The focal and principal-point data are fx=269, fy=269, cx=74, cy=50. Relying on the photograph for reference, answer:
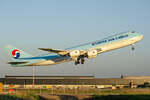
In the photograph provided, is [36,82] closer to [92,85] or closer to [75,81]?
[75,81]

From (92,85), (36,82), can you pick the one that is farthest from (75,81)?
(36,82)

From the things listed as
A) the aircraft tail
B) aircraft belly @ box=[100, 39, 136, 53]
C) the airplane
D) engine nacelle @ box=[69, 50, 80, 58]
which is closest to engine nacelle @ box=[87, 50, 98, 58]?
the airplane

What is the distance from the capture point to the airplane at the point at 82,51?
73938 millimetres

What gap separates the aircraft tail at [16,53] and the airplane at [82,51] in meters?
2.88

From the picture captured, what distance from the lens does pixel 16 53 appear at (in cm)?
8662

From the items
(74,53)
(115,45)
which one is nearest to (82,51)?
(74,53)

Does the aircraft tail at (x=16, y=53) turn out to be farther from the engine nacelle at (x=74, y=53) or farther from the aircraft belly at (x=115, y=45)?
the aircraft belly at (x=115, y=45)

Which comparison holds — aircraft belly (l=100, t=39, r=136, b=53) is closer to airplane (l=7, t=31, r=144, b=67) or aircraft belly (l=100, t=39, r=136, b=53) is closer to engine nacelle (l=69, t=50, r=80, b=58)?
airplane (l=7, t=31, r=144, b=67)

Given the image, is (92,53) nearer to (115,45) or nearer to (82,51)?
(82,51)

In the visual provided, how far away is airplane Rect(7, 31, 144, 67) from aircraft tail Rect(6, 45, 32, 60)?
113 inches

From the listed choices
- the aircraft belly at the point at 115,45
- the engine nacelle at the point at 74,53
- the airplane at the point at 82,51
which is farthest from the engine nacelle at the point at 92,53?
the engine nacelle at the point at 74,53

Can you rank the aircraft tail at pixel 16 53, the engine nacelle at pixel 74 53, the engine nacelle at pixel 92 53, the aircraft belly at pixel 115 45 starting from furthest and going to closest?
the aircraft tail at pixel 16 53, the engine nacelle at pixel 74 53, the engine nacelle at pixel 92 53, the aircraft belly at pixel 115 45

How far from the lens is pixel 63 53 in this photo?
75938 mm

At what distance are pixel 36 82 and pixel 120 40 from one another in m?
51.5
